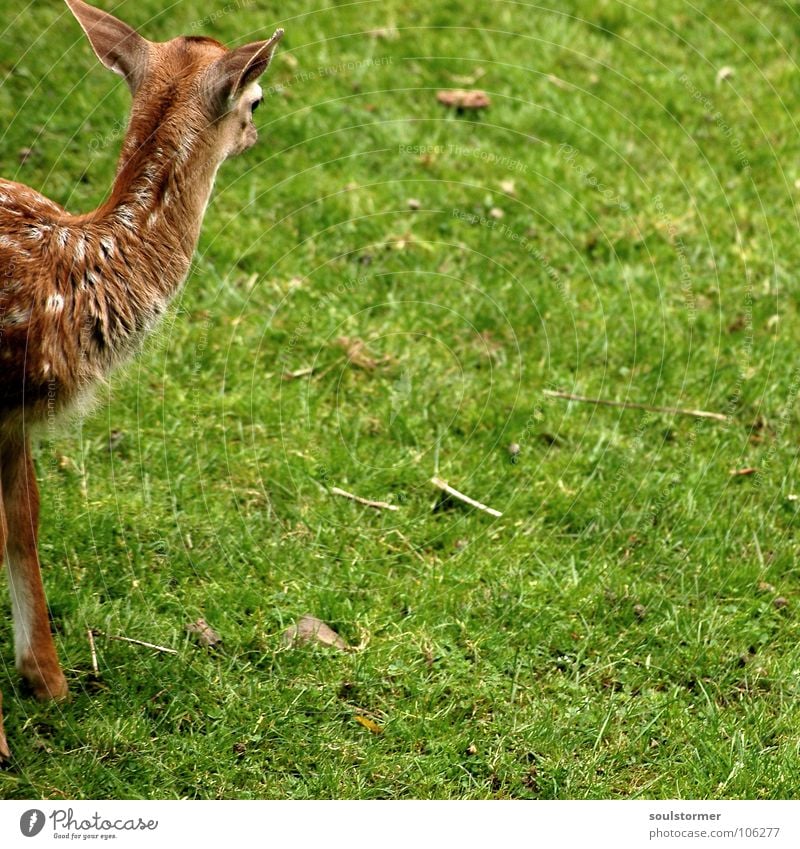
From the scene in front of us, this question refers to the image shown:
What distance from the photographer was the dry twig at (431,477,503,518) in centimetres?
562

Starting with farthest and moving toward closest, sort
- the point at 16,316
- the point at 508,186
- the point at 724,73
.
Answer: the point at 724,73
the point at 508,186
the point at 16,316

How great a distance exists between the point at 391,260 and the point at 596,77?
2.22 m

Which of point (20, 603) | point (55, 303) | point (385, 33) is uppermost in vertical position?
point (55, 303)

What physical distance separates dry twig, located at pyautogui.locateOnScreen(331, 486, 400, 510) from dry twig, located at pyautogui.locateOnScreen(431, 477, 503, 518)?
24 centimetres

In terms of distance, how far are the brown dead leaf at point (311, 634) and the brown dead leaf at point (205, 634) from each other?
27cm

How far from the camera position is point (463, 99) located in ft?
25.7

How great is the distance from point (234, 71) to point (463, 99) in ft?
12.6
